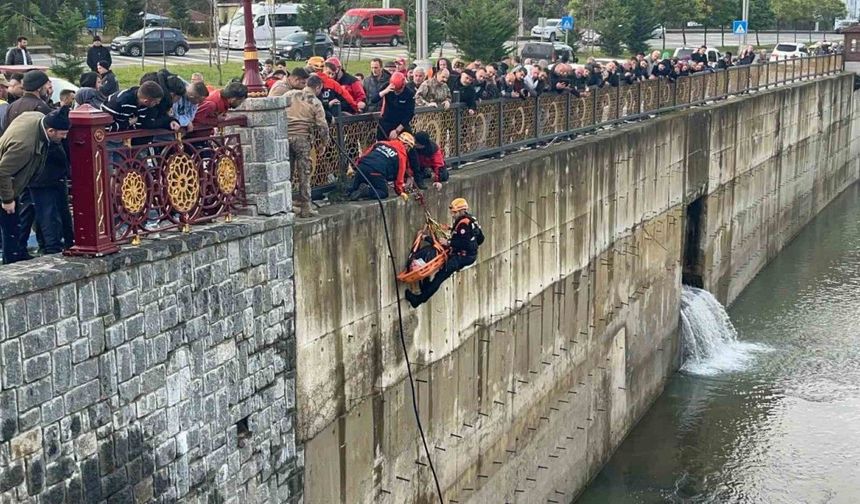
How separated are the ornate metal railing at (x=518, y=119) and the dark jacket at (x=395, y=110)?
0.41 feet

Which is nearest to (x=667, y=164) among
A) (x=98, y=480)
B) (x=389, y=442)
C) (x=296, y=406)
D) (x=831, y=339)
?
(x=831, y=339)

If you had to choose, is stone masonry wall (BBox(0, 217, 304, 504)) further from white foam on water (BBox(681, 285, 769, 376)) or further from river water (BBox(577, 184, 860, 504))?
white foam on water (BBox(681, 285, 769, 376))

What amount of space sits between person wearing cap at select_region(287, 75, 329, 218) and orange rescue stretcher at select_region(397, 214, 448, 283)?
5.01ft

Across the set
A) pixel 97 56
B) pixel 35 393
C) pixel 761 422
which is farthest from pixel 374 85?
pixel 761 422

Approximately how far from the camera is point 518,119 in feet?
55.4

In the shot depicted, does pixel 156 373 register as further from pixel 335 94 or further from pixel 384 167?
pixel 335 94

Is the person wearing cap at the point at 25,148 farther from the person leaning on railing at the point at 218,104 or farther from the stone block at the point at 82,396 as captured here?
the stone block at the point at 82,396

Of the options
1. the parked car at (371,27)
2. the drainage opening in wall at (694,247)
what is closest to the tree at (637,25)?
the parked car at (371,27)

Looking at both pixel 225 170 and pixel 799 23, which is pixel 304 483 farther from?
pixel 799 23

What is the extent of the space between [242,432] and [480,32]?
3048 cm

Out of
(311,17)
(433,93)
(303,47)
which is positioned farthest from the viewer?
(311,17)

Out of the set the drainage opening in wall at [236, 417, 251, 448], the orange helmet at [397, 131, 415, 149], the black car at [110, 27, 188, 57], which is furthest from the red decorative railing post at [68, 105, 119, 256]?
the black car at [110, 27, 188, 57]

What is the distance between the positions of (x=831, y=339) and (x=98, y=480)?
2015 centimetres

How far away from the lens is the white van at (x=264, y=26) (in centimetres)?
4137
